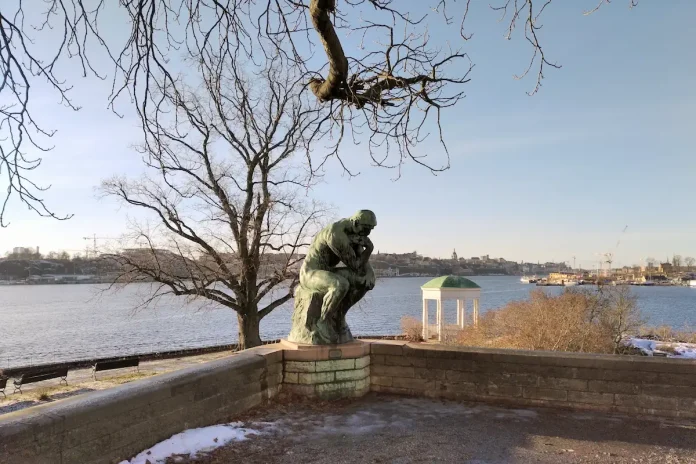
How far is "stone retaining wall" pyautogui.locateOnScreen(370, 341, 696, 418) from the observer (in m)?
6.76

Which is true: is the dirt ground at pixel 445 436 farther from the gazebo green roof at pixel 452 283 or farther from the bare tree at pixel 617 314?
the gazebo green roof at pixel 452 283

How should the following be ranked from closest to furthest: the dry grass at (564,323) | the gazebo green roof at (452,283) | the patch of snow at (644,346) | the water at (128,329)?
the dry grass at (564,323) → the patch of snow at (644,346) → the gazebo green roof at (452,283) → the water at (128,329)

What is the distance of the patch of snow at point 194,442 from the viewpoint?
5071 mm

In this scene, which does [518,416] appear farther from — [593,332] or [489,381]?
[593,332]

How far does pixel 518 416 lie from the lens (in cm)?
675

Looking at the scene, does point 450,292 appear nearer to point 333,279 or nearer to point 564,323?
point 564,323

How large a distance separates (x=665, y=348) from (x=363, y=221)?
2425 centimetres

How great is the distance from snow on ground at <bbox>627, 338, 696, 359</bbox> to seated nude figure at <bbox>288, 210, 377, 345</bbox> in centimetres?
1940

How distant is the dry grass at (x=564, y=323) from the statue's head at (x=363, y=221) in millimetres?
11453

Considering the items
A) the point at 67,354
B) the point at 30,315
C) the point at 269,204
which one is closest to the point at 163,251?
the point at 269,204

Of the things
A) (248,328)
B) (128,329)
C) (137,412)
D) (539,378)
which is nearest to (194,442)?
(137,412)

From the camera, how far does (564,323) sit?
1834 cm

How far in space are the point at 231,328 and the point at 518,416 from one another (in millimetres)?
47852

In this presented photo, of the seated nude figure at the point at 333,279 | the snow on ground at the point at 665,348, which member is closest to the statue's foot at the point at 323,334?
the seated nude figure at the point at 333,279
